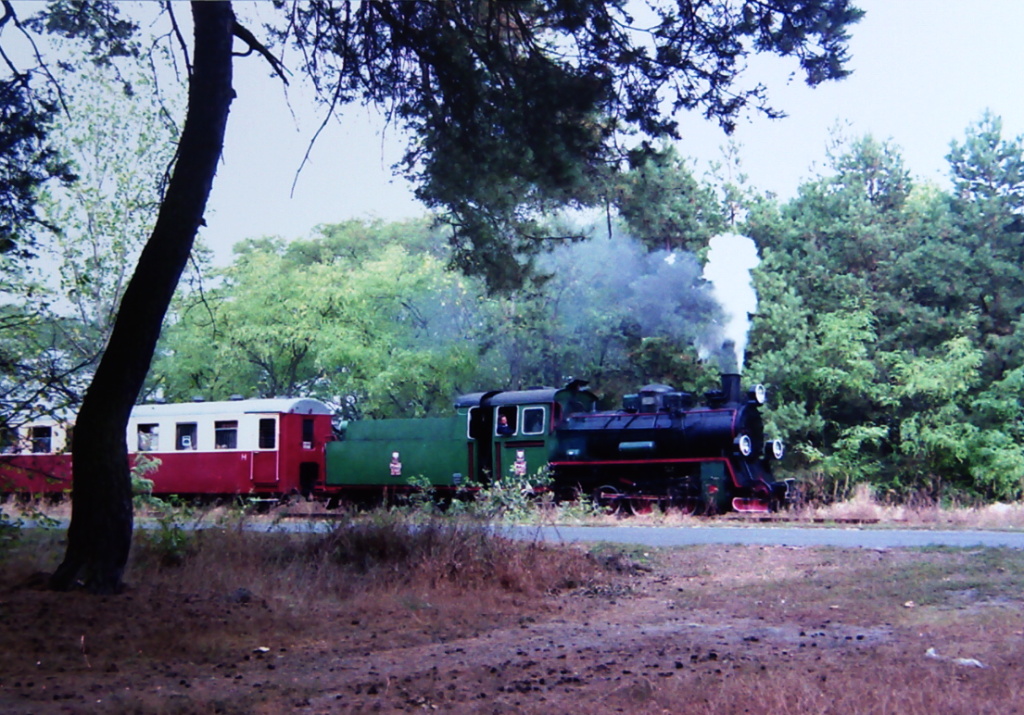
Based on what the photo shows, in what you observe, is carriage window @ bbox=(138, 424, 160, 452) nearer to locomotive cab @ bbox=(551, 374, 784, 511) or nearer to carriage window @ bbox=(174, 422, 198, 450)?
carriage window @ bbox=(174, 422, 198, 450)

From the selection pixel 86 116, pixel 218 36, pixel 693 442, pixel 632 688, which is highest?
pixel 86 116

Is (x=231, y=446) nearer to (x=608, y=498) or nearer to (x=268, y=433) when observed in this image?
(x=268, y=433)

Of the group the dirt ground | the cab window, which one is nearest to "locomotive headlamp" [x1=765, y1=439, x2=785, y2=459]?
the cab window

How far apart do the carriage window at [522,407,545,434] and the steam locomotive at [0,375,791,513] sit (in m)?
0.02

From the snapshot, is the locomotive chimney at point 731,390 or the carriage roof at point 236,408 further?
the carriage roof at point 236,408

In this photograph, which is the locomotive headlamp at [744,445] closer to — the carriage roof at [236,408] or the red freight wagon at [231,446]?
the red freight wagon at [231,446]

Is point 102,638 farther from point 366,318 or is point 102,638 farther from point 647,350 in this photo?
point 366,318

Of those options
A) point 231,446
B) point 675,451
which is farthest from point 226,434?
point 675,451

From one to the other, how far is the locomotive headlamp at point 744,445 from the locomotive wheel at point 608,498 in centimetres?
245

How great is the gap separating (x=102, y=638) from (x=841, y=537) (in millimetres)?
9324

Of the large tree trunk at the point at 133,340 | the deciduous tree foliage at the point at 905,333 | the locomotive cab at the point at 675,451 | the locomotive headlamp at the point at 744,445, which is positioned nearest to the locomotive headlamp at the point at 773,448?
the locomotive cab at the point at 675,451

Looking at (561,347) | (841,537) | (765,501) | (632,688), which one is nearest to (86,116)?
(561,347)

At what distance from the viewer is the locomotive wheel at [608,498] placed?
1906 cm

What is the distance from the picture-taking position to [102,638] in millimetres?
6691
